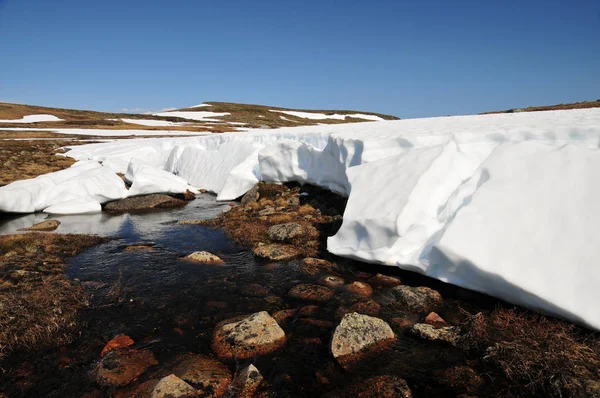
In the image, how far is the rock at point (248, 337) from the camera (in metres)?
5.12

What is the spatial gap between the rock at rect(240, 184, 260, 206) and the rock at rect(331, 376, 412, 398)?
11618 millimetres

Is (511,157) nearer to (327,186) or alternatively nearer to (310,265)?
(310,265)

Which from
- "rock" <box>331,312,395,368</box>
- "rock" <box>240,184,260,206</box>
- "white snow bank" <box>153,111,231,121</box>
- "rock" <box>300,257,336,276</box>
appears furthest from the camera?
"white snow bank" <box>153,111,231,121</box>

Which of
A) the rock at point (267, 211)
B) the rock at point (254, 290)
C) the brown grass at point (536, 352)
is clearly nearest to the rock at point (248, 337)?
the rock at point (254, 290)

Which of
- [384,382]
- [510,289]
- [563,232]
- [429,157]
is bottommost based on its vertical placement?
[384,382]

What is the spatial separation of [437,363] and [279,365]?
2238 mm

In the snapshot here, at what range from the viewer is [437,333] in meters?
5.36

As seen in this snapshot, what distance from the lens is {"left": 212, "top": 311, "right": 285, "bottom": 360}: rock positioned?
16.8ft

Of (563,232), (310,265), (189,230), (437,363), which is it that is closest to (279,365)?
(437,363)

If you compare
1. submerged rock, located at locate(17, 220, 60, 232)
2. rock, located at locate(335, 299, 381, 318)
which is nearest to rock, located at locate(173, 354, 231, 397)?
rock, located at locate(335, 299, 381, 318)

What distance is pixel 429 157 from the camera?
8234 mm

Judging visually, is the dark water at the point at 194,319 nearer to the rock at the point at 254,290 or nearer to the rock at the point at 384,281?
the rock at the point at 254,290

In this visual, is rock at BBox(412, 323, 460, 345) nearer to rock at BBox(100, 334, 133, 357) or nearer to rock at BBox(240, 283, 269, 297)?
rock at BBox(240, 283, 269, 297)

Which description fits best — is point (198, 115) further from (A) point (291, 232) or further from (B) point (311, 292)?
(B) point (311, 292)
